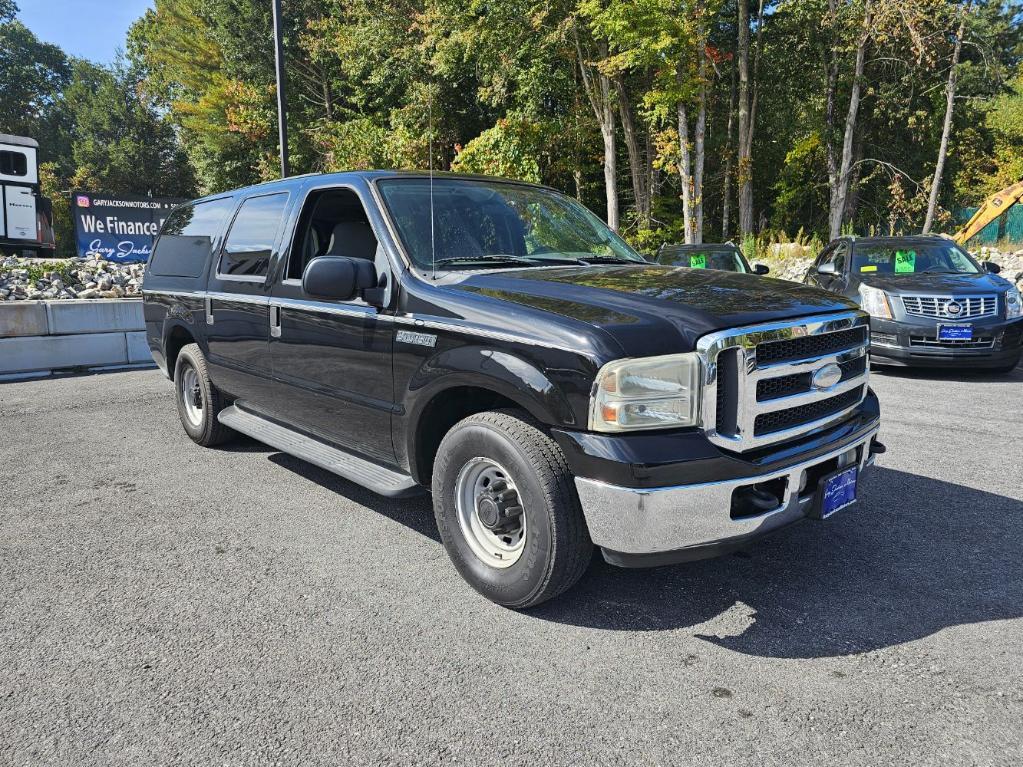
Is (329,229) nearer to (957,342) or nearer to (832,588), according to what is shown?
(832,588)

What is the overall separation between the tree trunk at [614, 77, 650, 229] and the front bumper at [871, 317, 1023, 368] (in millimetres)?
15423

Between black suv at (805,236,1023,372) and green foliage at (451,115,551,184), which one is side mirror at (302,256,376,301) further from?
green foliage at (451,115,551,184)

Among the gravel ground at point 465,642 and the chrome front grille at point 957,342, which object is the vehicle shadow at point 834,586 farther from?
the chrome front grille at point 957,342

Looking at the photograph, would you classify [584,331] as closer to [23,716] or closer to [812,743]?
[812,743]

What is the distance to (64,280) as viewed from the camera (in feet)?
41.5

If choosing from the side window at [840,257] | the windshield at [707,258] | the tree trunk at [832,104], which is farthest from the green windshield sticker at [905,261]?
the tree trunk at [832,104]

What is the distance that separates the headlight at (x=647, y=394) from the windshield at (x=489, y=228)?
131cm

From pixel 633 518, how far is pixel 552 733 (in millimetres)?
784

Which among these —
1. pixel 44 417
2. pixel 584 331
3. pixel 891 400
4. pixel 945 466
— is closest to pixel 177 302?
pixel 44 417

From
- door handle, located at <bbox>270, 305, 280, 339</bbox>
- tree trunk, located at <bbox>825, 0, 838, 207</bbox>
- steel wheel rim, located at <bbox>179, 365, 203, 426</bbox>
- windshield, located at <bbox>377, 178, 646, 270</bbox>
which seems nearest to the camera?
windshield, located at <bbox>377, 178, 646, 270</bbox>

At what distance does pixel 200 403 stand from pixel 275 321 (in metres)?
1.85

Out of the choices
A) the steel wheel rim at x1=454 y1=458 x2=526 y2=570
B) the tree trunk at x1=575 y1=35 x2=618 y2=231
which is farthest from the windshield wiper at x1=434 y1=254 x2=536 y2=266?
the tree trunk at x1=575 y1=35 x2=618 y2=231

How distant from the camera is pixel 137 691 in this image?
2.66 meters

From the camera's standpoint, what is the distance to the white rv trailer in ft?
68.9
